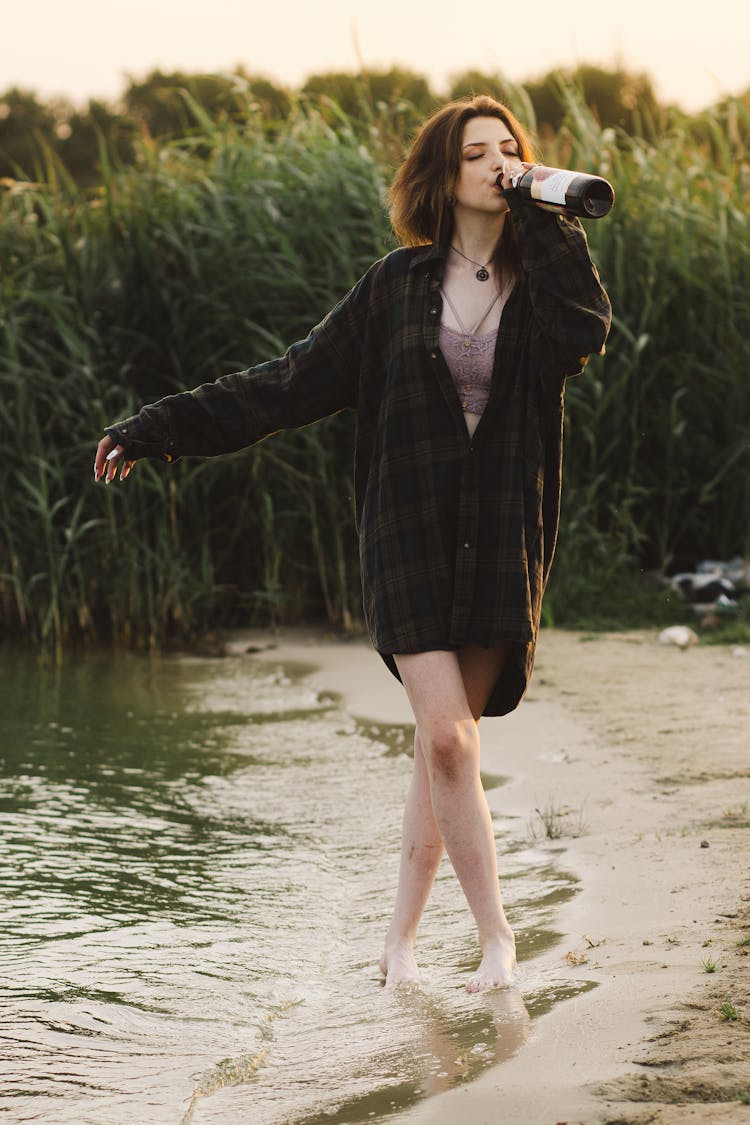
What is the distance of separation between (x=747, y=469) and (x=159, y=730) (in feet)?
12.1

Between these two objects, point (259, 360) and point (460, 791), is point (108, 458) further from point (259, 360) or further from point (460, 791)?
point (259, 360)

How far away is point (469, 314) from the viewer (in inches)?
120

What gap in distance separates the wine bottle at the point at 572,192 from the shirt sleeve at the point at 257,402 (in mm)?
446

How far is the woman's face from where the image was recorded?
305 cm

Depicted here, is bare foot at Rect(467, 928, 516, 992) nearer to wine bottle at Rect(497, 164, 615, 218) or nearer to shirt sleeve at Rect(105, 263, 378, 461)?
shirt sleeve at Rect(105, 263, 378, 461)

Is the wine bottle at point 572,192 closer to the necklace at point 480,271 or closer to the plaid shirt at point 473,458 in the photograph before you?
the plaid shirt at point 473,458

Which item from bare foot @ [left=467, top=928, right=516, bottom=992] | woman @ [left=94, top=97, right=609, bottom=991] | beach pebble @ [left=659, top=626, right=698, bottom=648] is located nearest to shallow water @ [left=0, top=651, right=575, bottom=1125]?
bare foot @ [left=467, top=928, right=516, bottom=992]

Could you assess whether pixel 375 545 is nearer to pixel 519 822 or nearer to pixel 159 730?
pixel 519 822

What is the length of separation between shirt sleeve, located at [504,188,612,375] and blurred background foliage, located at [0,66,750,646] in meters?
4.91

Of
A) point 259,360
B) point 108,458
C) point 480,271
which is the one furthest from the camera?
point 259,360

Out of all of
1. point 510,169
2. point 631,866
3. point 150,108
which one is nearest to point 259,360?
point 631,866

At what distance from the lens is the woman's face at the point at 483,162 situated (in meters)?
3.05

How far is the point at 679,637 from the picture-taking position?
7.27 metres

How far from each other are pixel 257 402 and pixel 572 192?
0.82 metres
